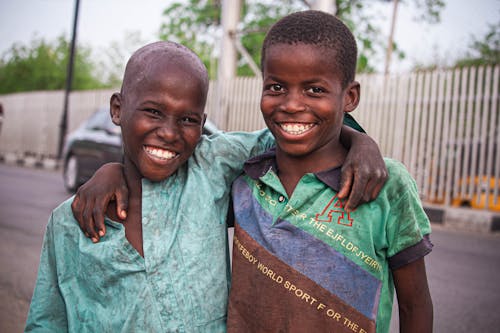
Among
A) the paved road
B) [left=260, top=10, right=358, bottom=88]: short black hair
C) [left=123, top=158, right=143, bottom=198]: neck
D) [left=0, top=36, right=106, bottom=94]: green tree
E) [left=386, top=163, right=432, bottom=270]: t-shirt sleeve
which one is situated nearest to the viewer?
[left=386, top=163, right=432, bottom=270]: t-shirt sleeve

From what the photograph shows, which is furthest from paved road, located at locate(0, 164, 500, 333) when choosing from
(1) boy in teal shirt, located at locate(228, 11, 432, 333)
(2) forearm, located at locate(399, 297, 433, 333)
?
(1) boy in teal shirt, located at locate(228, 11, 432, 333)

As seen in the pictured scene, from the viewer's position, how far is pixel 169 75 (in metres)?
1.58

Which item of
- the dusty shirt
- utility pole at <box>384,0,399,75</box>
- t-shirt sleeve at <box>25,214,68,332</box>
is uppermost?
utility pole at <box>384,0,399,75</box>

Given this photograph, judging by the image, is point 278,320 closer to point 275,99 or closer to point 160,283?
point 160,283

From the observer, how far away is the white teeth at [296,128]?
151cm

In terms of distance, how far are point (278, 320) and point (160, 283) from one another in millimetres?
409

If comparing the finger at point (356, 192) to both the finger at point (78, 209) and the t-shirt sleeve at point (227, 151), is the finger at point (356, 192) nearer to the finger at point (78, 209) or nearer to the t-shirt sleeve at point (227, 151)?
the t-shirt sleeve at point (227, 151)

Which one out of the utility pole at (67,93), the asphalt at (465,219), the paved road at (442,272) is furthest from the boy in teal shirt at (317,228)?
the utility pole at (67,93)

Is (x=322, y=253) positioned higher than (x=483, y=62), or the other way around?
(x=483, y=62)

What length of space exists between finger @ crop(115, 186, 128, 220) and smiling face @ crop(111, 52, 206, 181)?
0.11 metres

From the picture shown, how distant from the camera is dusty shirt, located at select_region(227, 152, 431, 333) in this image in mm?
1389

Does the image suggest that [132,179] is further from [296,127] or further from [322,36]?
[322,36]

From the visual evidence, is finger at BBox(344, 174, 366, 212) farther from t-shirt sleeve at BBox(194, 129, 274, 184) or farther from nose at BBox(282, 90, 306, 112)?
t-shirt sleeve at BBox(194, 129, 274, 184)

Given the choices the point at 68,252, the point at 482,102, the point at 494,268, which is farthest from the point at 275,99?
the point at 482,102
